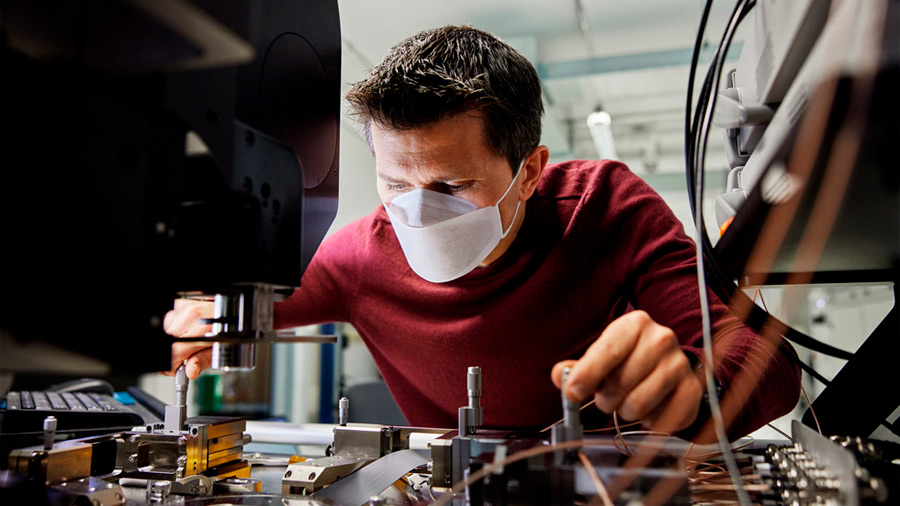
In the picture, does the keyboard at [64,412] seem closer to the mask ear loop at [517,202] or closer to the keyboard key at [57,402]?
the keyboard key at [57,402]

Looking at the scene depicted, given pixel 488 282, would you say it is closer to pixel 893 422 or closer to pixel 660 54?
pixel 893 422

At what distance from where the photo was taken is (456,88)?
39.7 inches

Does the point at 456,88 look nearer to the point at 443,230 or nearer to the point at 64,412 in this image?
the point at 443,230

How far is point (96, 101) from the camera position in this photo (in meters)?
0.48

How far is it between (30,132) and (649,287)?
0.98 m

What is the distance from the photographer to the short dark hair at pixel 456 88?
101 centimetres

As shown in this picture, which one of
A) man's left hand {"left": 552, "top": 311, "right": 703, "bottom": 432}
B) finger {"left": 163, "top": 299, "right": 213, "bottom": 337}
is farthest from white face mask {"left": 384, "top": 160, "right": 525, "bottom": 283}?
man's left hand {"left": 552, "top": 311, "right": 703, "bottom": 432}

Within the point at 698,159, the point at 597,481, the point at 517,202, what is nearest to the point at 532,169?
the point at 517,202

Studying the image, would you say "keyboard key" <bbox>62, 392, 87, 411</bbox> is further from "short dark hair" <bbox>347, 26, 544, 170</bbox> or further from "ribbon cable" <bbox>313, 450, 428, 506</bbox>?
"short dark hair" <bbox>347, 26, 544, 170</bbox>

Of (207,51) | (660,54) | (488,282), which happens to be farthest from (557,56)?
(207,51)

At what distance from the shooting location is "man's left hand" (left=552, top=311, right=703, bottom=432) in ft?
1.77

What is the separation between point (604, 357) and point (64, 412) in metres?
0.90

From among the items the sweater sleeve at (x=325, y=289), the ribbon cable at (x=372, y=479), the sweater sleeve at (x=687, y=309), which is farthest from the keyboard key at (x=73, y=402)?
the sweater sleeve at (x=687, y=309)

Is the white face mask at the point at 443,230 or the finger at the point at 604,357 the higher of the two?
the white face mask at the point at 443,230
